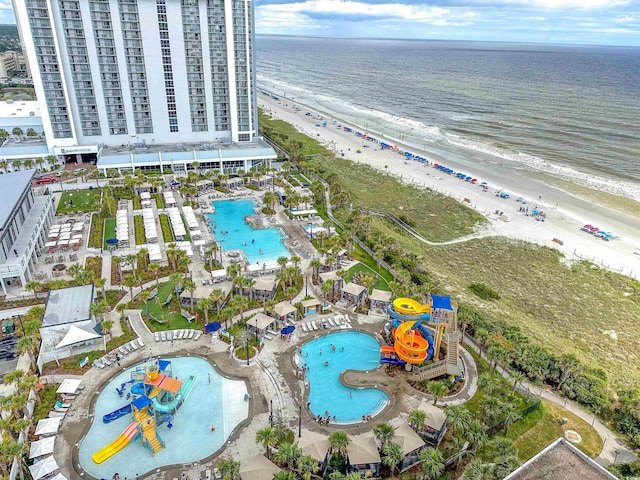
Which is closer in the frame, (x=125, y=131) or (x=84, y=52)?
(x=84, y=52)

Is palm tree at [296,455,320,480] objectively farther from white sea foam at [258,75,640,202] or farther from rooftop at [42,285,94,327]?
white sea foam at [258,75,640,202]

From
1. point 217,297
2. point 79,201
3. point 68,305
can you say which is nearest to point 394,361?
point 217,297

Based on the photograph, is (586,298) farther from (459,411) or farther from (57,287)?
(57,287)

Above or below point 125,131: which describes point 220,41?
above

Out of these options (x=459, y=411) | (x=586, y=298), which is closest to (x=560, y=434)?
(x=459, y=411)

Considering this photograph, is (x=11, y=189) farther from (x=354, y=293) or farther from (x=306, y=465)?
(x=306, y=465)

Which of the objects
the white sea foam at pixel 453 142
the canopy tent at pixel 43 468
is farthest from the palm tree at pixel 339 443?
the white sea foam at pixel 453 142

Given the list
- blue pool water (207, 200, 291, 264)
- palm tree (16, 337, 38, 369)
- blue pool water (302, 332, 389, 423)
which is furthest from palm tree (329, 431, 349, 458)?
blue pool water (207, 200, 291, 264)
